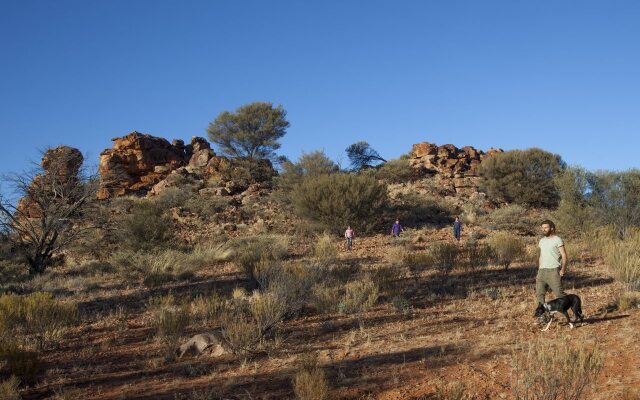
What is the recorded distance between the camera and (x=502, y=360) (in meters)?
5.28

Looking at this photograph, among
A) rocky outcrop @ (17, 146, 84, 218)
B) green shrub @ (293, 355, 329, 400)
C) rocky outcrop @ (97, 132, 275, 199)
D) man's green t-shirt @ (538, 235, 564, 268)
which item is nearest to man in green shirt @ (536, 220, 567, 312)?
man's green t-shirt @ (538, 235, 564, 268)

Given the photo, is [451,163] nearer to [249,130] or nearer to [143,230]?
[249,130]

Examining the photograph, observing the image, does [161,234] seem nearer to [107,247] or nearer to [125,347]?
[107,247]

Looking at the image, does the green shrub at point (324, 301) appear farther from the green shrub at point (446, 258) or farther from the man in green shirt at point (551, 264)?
the green shrub at point (446, 258)

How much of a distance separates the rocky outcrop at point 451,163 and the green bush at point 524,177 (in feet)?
5.58

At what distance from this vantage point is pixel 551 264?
6828mm

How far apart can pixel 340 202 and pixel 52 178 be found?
473 inches

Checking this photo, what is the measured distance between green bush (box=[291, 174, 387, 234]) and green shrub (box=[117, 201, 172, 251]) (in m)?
7.52

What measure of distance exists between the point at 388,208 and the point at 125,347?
1992cm

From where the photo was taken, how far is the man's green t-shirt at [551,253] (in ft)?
22.3

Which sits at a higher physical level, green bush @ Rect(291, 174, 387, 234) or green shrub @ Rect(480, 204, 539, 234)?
green bush @ Rect(291, 174, 387, 234)

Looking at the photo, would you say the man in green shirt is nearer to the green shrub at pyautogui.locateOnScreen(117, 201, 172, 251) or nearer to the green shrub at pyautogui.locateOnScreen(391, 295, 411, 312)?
the green shrub at pyautogui.locateOnScreen(391, 295, 411, 312)

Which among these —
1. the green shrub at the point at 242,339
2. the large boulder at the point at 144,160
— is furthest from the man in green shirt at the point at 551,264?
the large boulder at the point at 144,160

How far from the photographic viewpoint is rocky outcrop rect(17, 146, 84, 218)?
15.4 m
